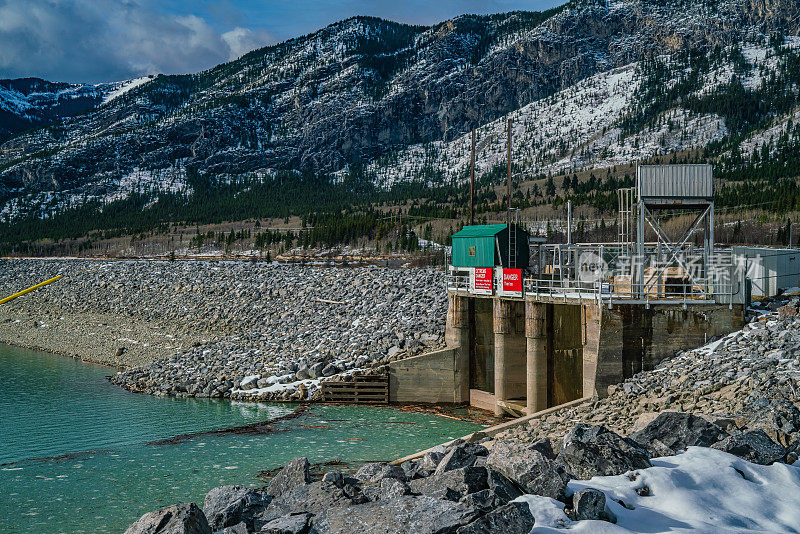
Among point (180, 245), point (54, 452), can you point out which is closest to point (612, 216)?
point (180, 245)

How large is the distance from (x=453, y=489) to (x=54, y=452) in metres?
18.1

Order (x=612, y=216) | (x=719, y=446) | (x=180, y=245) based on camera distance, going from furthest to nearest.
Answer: (x=180, y=245)
(x=612, y=216)
(x=719, y=446)

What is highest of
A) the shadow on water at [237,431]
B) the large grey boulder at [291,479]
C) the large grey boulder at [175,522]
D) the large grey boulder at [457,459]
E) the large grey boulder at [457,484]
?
the large grey boulder at [457,484]

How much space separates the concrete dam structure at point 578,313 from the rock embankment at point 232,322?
2076 mm

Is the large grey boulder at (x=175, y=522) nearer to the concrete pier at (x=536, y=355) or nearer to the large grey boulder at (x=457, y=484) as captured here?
the large grey boulder at (x=457, y=484)

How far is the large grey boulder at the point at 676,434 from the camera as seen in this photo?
42.3 feet

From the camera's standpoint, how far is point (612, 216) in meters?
99.7

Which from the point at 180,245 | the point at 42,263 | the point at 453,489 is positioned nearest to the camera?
the point at 453,489

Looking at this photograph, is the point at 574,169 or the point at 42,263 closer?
the point at 42,263

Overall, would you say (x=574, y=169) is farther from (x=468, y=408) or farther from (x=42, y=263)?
(x=468, y=408)

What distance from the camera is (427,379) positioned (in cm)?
2905

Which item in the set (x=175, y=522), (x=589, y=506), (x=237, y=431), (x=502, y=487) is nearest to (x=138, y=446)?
(x=237, y=431)

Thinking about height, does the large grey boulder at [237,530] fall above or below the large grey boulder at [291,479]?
above

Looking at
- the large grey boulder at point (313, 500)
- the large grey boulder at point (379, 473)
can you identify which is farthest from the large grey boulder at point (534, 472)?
the large grey boulder at point (313, 500)
